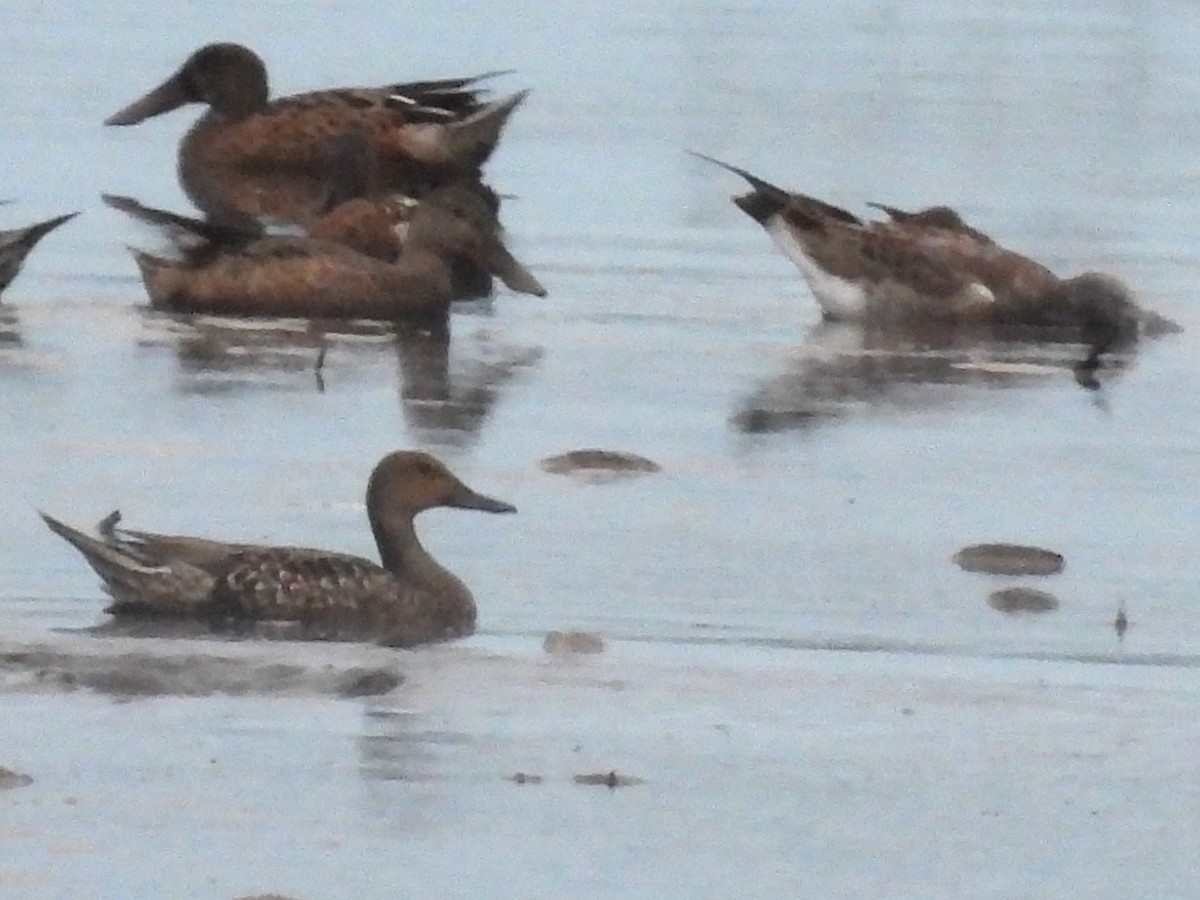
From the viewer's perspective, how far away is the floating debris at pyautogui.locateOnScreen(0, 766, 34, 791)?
23.5 ft

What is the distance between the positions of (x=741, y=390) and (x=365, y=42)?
11.4 m

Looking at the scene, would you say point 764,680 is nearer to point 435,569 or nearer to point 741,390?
point 435,569

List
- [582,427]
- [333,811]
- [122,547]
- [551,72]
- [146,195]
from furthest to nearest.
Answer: [551,72] < [146,195] < [582,427] < [122,547] < [333,811]

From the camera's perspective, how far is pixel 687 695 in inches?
318

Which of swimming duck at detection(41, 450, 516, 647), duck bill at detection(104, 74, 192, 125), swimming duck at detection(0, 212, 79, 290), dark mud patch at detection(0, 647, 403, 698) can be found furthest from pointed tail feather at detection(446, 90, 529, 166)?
dark mud patch at detection(0, 647, 403, 698)

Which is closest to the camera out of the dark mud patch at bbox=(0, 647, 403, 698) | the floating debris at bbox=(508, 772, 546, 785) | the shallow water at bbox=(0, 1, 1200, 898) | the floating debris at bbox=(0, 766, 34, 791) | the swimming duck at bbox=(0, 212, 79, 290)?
the shallow water at bbox=(0, 1, 1200, 898)

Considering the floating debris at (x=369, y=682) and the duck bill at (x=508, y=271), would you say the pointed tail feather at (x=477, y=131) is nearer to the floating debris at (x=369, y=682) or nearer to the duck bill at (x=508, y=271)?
Result: the duck bill at (x=508, y=271)

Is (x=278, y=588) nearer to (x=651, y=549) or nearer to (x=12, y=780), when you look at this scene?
(x=651, y=549)

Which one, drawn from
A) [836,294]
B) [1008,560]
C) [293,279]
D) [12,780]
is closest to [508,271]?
[293,279]

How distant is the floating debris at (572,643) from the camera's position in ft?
27.7

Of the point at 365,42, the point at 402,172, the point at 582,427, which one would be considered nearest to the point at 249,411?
the point at 582,427

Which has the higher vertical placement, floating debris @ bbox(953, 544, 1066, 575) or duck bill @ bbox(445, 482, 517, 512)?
duck bill @ bbox(445, 482, 517, 512)

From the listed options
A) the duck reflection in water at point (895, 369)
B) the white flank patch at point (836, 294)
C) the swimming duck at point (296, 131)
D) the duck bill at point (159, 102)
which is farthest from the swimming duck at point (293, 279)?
the duck bill at point (159, 102)

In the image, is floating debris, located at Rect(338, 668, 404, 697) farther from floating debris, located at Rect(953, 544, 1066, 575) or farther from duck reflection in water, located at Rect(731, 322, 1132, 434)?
duck reflection in water, located at Rect(731, 322, 1132, 434)
